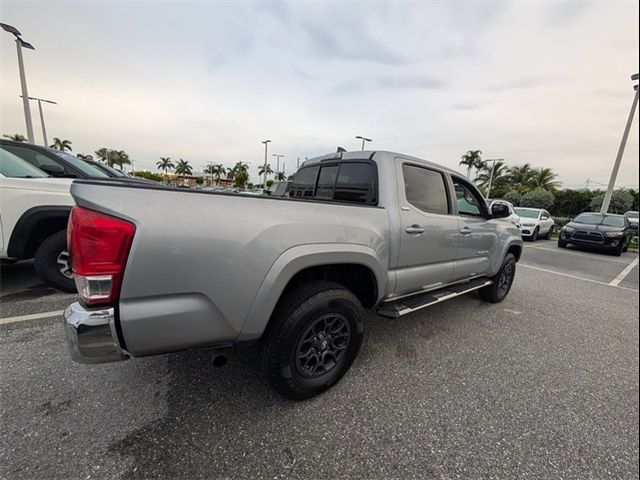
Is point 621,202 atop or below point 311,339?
atop

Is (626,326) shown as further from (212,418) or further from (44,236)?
(44,236)

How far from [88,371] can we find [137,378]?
16.7 inches

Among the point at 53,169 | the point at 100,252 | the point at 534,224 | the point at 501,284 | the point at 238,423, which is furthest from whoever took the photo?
the point at 534,224

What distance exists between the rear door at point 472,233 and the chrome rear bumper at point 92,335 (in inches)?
126

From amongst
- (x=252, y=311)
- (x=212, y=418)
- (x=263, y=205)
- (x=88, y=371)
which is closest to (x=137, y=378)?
(x=88, y=371)

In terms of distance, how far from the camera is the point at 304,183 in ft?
11.6

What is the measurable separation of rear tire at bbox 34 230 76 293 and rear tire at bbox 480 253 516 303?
5765 mm

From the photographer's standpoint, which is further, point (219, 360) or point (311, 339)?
point (311, 339)

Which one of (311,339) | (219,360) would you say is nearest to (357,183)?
(311,339)

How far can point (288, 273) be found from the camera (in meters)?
1.80

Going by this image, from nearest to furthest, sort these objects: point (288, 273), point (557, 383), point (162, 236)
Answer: point (162, 236) < point (288, 273) < point (557, 383)

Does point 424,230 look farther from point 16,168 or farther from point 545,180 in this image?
point 545,180

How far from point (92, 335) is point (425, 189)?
9.41 ft

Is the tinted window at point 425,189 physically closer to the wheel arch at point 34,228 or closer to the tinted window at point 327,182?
the tinted window at point 327,182
